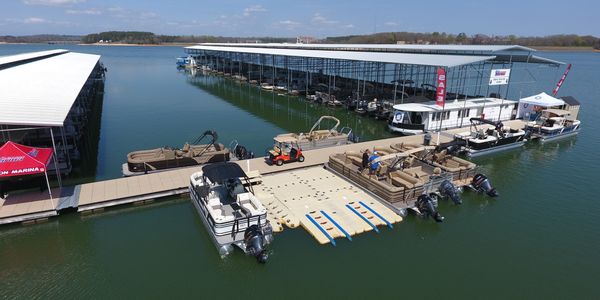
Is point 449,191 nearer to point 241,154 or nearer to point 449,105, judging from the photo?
point 241,154

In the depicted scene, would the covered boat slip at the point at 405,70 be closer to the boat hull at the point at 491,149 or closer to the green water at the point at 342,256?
the boat hull at the point at 491,149

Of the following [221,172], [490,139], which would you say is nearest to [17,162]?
[221,172]

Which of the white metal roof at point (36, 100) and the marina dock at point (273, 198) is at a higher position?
the white metal roof at point (36, 100)

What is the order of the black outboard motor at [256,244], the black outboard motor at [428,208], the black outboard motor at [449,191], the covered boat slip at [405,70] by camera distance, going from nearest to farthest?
the black outboard motor at [256,244]
the black outboard motor at [428,208]
the black outboard motor at [449,191]
the covered boat slip at [405,70]

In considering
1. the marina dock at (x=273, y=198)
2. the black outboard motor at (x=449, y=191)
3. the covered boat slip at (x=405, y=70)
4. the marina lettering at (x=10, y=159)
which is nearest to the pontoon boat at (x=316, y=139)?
the marina dock at (x=273, y=198)

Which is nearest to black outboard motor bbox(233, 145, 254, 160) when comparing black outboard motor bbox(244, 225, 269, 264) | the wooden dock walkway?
the wooden dock walkway
